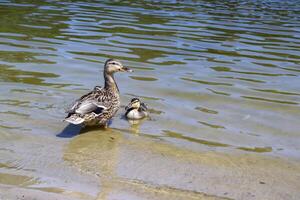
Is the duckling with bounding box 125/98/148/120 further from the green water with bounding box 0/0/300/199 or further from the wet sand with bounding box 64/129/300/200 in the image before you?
the wet sand with bounding box 64/129/300/200

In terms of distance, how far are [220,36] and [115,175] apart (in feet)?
29.2

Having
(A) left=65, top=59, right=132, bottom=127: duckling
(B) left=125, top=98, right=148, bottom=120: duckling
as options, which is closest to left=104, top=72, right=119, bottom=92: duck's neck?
(A) left=65, top=59, right=132, bottom=127: duckling

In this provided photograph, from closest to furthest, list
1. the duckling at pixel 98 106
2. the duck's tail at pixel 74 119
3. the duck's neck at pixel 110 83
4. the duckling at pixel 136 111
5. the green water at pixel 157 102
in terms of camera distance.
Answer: the green water at pixel 157 102 → the duck's tail at pixel 74 119 → the duckling at pixel 98 106 → the duckling at pixel 136 111 → the duck's neck at pixel 110 83

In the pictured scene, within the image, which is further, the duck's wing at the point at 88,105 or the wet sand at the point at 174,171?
the duck's wing at the point at 88,105

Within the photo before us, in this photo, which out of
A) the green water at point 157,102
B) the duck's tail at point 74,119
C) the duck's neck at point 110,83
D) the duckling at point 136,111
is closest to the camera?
the green water at point 157,102

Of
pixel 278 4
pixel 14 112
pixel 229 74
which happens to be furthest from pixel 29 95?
pixel 278 4

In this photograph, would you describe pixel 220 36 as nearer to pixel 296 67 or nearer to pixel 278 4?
pixel 296 67

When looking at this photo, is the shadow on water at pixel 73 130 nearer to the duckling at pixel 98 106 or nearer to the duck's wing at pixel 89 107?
the duckling at pixel 98 106

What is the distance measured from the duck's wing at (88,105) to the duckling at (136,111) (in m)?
0.45

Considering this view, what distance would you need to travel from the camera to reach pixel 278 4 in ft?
66.6

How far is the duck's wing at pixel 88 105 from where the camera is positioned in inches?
287

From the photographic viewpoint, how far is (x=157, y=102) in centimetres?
889

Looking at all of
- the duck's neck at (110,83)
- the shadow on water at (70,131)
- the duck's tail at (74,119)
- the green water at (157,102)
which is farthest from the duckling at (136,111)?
the duck's tail at (74,119)

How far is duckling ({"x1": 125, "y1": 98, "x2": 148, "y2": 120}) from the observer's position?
7910 millimetres
